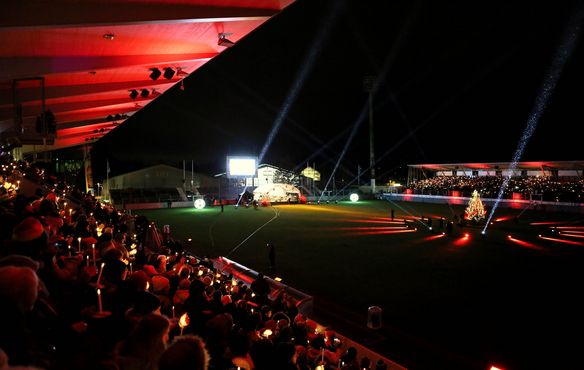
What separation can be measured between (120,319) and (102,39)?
5583 millimetres

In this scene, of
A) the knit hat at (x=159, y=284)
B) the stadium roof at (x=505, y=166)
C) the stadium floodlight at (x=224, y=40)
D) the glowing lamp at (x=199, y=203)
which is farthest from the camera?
the glowing lamp at (x=199, y=203)

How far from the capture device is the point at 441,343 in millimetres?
5750

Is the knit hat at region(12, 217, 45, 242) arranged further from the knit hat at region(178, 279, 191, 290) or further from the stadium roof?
the stadium roof

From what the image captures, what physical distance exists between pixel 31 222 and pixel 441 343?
18.2 feet

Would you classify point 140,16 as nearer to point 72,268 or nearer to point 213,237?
point 72,268

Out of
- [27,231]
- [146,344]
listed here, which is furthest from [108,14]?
[146,344]

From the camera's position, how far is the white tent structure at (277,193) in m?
34.1

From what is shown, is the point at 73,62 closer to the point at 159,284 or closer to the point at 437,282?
the point at 159,284

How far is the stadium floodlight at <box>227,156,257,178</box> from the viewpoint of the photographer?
105 feet

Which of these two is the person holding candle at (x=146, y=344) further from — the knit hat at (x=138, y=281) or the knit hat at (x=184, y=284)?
the knit hat at (x=184, y=284)

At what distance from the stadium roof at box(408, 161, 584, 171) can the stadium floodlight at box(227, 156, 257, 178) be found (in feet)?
54.0

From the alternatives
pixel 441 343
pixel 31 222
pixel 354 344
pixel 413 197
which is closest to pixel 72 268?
pixel 31 222

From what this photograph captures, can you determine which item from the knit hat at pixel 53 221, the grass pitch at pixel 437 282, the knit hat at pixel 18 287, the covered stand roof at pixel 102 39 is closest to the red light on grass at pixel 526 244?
the grass pitch at pixel 437 282

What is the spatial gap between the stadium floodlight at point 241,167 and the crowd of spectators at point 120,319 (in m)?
26.7
